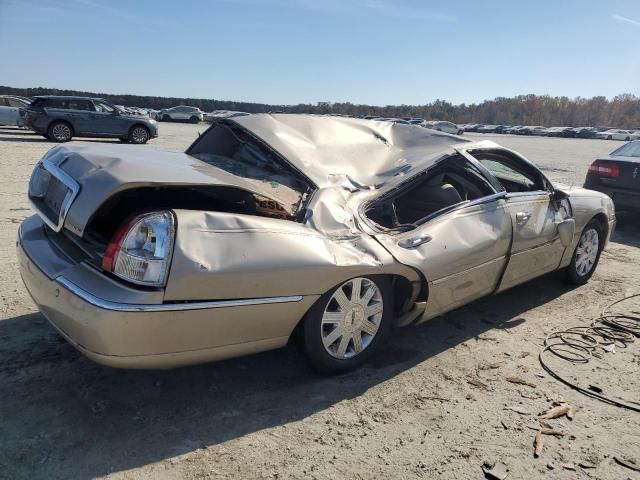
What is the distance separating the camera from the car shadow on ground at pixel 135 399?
237cm

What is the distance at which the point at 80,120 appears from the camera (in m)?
18.2

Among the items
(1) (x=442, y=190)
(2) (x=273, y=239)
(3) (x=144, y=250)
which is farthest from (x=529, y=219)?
(3) (x=144, y=250)

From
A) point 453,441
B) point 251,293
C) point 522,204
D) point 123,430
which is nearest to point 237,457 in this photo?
point 123,430

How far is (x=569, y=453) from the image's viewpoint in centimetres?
260

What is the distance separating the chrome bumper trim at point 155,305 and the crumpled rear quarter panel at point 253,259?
1.1 inches

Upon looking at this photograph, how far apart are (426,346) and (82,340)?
2.28 m

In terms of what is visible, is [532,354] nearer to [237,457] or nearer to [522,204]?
[522,204]

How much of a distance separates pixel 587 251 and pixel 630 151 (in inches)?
182

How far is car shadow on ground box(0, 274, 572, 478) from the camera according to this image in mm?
2369

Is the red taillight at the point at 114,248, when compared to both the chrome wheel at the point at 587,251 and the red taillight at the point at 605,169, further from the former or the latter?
the red taillight at the point at 605,169

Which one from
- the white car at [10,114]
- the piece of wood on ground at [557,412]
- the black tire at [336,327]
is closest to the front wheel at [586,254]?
the piece of wood on ground at [557,412]

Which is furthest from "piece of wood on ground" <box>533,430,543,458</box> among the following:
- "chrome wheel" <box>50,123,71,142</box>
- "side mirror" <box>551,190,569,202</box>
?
"chrome wheel" <box>50,123,71,142</box>

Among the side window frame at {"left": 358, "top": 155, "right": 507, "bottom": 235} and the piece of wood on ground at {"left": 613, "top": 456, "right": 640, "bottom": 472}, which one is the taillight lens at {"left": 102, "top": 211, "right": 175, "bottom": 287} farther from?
the piece of wood on ground at {"left": 613, "top": 456, "right": 640, "bottom": 472}

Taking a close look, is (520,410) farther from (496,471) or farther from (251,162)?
(251,162)
